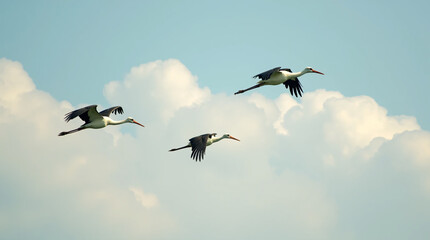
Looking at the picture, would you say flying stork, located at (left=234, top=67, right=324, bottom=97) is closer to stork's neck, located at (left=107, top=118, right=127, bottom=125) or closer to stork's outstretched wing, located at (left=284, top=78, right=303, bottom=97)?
stork's outstretched wing, located at (left=284, top=78, right=303, bottom=97)

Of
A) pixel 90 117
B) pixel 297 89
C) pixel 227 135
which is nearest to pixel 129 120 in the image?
pixel 90 117

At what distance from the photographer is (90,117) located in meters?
37.2

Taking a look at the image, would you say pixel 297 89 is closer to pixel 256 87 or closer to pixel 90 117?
pixel 256 87

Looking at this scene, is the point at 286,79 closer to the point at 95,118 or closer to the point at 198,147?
the point at 198,147

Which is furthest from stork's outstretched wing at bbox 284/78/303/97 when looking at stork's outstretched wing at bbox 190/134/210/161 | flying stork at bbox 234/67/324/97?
stork's outstretched wing at bbox 190/134/210/161

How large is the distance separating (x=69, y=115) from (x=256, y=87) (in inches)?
424

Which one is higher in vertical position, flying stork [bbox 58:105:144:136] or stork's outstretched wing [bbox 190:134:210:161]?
flying stork [bbox 58:105:144:136]

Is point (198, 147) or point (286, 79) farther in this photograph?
point (286, 79)

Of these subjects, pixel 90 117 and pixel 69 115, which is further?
pixel 90 117

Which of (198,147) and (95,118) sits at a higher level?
(95,118)

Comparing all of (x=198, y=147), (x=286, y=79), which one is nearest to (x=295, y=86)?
(x=286, y=79)

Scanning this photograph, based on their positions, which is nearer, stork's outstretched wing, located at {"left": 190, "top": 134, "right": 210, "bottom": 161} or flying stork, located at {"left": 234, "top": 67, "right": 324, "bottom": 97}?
stork's outstretched wing, located at {"left": 190, "top": 134, "right": 210, "bottom": 161}

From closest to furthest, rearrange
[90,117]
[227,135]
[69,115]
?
[69,115], [90,117], [227,135]

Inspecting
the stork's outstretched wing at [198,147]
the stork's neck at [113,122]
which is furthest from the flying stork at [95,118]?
the stork's outstretched wing at [198,147]
